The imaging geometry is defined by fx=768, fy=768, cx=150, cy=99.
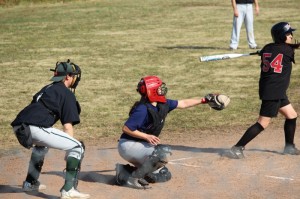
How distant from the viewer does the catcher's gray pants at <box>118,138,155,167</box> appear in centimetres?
903

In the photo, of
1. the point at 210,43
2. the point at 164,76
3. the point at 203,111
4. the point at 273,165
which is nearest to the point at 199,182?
the point at 273,165

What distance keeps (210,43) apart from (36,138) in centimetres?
1396

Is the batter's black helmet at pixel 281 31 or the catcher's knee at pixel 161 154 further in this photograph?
the batter's black helmet at pixel 281 31

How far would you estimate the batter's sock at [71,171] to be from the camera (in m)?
8.38

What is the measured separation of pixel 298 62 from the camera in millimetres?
18734

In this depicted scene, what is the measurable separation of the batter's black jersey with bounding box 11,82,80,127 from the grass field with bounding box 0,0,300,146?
3.46 m

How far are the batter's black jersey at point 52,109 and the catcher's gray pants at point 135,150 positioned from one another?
2.64 ft

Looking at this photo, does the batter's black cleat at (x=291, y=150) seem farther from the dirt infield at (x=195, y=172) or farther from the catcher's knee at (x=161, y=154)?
the catcher's knee at (x=161, y=154)

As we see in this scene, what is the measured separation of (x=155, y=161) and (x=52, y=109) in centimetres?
136

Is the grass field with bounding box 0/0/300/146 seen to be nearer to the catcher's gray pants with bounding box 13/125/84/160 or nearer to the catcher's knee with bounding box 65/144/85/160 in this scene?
the catcher's gray pants with bounding box 13/125/84/160

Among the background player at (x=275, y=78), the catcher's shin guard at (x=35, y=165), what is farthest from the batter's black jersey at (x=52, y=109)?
the background player at (x=275, y=78)

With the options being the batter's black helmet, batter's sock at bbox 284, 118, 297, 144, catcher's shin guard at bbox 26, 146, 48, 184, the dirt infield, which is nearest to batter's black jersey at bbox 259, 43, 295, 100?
the batter's black helmet

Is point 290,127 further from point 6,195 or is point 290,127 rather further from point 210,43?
point 210,43

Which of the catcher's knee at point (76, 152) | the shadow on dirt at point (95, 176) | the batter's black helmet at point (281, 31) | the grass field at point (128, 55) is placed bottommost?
the grass field at point (128, 55)
